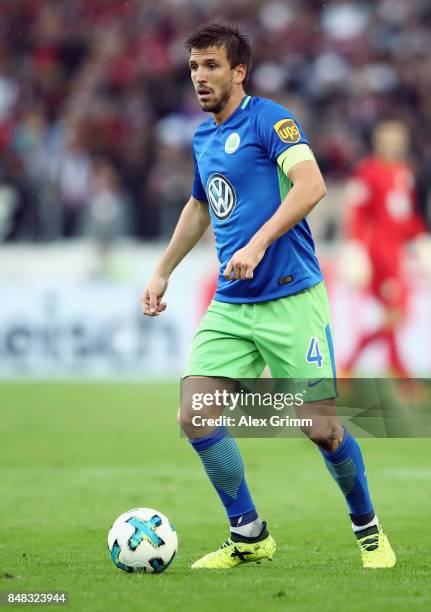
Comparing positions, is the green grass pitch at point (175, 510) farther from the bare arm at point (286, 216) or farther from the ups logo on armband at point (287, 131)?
the ups logo on armband at point (287, 131)

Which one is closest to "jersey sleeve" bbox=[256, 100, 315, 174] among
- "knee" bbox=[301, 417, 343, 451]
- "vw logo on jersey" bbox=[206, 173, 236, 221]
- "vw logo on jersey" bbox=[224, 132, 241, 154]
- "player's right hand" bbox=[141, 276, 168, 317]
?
"vw logo on jersey" bbox=[224, 132, 241, 154]

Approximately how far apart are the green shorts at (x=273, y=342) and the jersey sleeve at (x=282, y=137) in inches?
22.4

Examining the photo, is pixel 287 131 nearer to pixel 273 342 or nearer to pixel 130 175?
pixel 273 342

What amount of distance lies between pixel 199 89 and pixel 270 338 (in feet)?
3.51

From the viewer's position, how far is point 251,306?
5121 mm

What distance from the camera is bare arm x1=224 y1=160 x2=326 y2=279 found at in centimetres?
470

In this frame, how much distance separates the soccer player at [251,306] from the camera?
5012 mm

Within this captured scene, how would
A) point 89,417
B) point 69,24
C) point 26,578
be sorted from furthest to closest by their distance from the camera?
point 69,24 < point 89,417 < point 26,578

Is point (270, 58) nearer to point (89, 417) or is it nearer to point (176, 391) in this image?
point (176, 391)

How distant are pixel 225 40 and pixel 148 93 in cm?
1293

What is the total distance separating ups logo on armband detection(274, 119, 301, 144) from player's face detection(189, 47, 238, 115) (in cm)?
30

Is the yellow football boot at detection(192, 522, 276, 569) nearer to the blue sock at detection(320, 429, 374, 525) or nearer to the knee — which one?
the blue sock at detection(320, 429, 374, 525)

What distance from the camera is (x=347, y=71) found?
1766cm

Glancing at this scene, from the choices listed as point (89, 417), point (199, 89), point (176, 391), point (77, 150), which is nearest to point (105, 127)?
point (77, 150)
